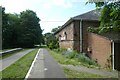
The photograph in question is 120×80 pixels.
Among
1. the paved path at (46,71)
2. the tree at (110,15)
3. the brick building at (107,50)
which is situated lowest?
the paved path at (46,71)

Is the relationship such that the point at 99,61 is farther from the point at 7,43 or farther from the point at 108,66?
the point at 7,43

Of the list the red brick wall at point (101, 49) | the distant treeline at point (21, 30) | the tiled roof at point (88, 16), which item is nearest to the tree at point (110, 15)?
the red brick wall at point (101, 49)

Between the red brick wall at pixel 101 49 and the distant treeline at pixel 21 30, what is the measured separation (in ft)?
137

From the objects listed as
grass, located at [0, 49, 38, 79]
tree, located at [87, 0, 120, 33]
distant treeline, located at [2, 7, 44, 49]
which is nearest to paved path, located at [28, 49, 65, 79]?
grass, located at [0, 49, 38, 79]

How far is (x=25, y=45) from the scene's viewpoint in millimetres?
66812

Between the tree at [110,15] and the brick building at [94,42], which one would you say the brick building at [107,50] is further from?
the tree at [110,15]

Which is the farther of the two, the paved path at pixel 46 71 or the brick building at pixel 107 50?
the brick building at pixel 107 50

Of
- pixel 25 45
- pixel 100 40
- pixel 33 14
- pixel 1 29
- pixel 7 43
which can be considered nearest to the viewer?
pixel 100 40

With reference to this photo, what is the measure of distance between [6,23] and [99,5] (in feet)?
172

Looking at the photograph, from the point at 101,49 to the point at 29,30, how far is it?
51.1m

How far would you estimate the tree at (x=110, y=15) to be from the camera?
1188cm

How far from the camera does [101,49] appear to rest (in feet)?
61.4

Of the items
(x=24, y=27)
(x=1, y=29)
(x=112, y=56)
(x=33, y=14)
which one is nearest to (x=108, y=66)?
(x=112, y=56)

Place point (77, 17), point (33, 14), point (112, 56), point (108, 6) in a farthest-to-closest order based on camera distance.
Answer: point (33, 14), point (77, 17), point (112, 56), point (108, 6)
